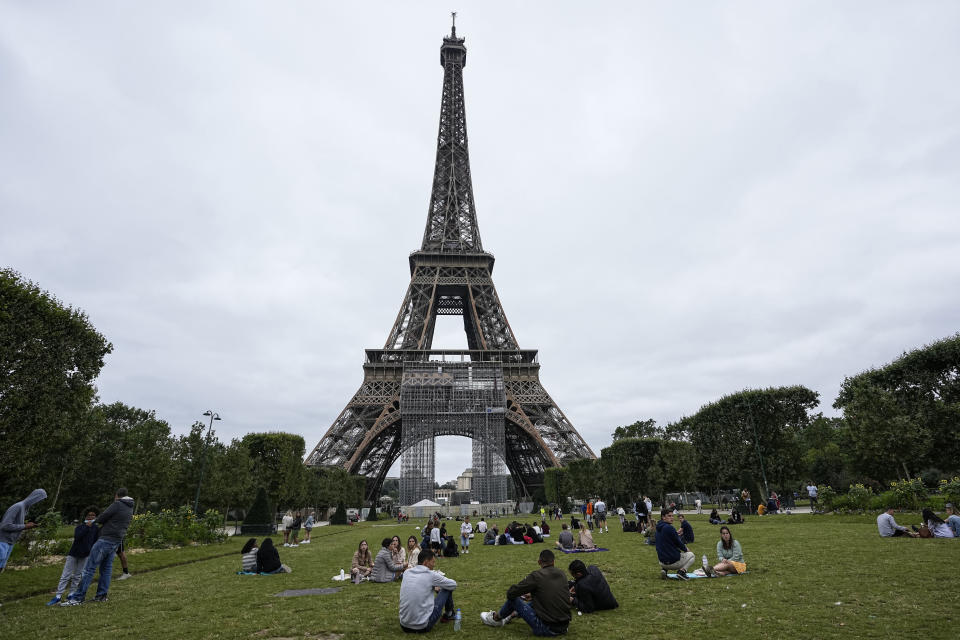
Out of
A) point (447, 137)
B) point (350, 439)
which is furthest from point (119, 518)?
point (447, 137)

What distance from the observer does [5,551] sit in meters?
8.01

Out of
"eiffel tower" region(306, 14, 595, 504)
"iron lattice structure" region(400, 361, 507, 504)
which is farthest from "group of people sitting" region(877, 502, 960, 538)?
"iron lattice structure" region(400, 361, 507, 504)

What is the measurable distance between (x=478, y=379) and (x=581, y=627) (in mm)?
42098

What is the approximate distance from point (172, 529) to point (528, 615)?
18.9m

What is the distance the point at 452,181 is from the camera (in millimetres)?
57656

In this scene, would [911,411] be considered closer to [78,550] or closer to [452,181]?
[78,550]

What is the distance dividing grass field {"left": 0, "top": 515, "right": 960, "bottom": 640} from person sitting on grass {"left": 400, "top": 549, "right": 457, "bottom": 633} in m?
0.23

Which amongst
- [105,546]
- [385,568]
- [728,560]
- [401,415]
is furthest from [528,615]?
[401,415]

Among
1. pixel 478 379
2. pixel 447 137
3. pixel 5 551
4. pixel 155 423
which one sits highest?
pixel 447 137

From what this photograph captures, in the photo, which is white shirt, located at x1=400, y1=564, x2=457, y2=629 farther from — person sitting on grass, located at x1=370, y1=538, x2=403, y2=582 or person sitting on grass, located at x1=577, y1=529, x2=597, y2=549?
person sitting on grass, located at x1=577, y1=529, x2=597, y2=549

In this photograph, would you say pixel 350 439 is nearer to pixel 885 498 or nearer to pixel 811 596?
pixel 885 498

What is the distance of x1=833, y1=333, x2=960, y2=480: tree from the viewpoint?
2409 cm

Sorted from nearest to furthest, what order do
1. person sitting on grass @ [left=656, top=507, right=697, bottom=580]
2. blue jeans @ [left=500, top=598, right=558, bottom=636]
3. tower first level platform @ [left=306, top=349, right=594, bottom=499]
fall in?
blue jeans @ [left=500, top=598, right=558, bottom=636], person sitting on grass @ [left=656, top=507, right=697, bottom=580], tower first level platform @ [left=306, top=349, right=594, bottom=499]

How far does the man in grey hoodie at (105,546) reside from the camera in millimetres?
8375
